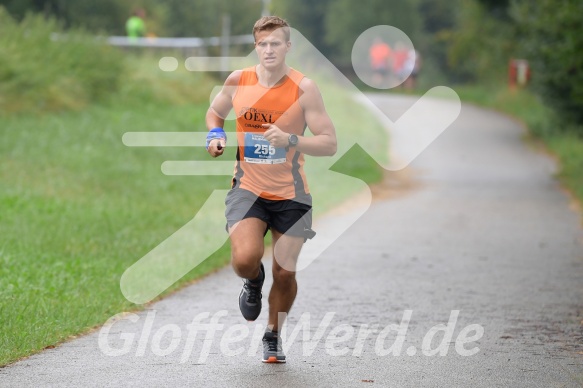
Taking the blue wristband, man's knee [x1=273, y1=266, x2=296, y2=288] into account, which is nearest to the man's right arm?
the blue wristband

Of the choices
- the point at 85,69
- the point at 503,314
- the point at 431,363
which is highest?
the point at 431,363

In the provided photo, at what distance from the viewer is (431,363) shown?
24.8 ft

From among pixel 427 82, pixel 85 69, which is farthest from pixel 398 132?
pixel 427 82

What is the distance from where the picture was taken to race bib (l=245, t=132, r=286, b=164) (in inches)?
293

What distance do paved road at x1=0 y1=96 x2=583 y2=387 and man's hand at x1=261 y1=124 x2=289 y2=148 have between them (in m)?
1.40

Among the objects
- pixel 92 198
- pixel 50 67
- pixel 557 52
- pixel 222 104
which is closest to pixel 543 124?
pixel 557 52

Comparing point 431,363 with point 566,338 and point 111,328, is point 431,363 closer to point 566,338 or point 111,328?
point 566,338

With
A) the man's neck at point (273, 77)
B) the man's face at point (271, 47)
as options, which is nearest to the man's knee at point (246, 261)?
the man's neck at point (273, 77)

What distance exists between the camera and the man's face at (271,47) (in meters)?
7.36

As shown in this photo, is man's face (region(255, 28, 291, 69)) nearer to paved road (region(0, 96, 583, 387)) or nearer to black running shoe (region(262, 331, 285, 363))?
black running shoe (region(262, 331, 285, 363))

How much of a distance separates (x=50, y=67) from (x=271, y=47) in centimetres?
1740

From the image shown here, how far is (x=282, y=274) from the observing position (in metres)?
7.68

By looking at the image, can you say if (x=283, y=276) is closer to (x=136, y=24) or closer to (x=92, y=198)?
(x=92, y=198)

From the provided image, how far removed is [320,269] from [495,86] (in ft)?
128
